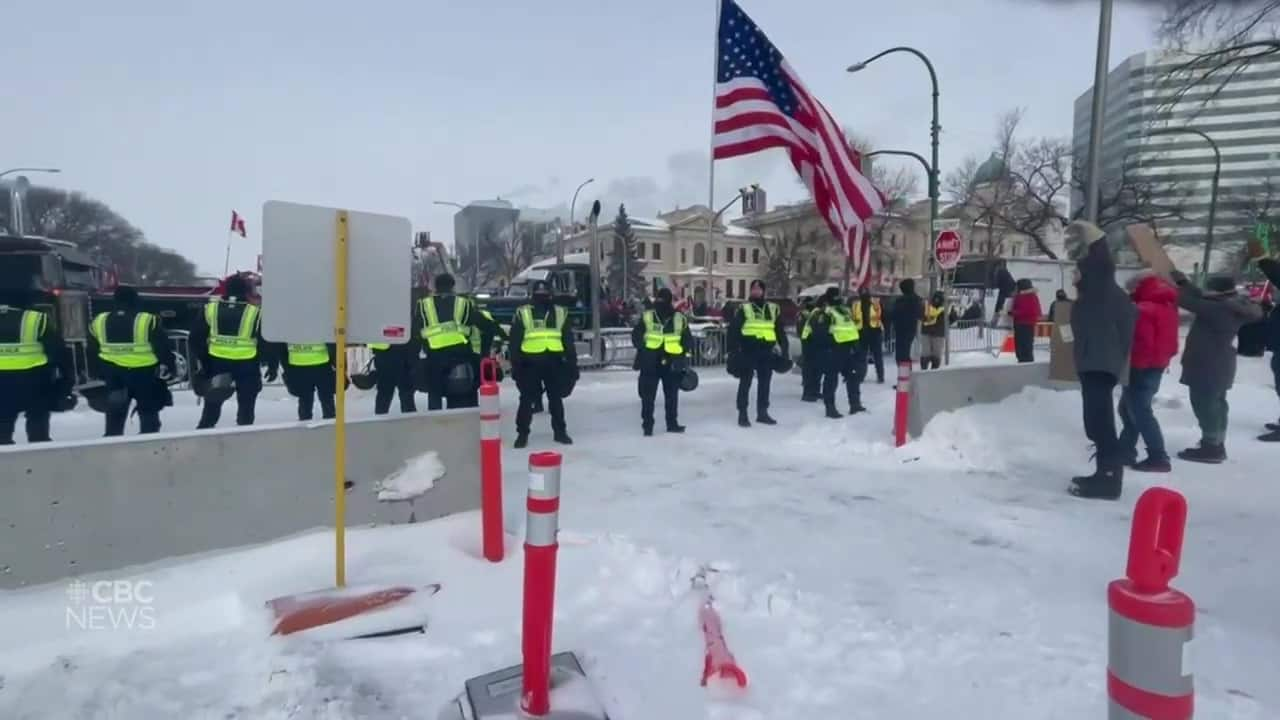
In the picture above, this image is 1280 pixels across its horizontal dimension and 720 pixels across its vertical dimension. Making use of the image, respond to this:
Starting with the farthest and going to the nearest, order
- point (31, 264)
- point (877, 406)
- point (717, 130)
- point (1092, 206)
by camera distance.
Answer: point (31, 264), point (877, 406), point (1092, 206), point (717, 130)

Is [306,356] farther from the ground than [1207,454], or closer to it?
farther from the ground

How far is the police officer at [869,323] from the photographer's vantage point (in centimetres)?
1231

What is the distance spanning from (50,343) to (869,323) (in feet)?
36.6

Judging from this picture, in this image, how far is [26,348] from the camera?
617 cm

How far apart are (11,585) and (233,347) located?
11.8 feet

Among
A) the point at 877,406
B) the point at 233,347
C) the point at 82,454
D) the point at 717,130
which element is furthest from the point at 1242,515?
the point at 233,347

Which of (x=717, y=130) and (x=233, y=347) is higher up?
(x=717, y=130)

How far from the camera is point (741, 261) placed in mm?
87500

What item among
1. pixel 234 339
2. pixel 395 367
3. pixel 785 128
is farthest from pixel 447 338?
pixel 785 128

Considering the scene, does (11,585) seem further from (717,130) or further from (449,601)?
Result: (717,130)

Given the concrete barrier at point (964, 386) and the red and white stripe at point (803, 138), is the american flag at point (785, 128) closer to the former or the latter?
the red and white stripe at point (803, 138)

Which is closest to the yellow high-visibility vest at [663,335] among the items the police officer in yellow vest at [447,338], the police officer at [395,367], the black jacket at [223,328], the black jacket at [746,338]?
the black jacket at [746,338]

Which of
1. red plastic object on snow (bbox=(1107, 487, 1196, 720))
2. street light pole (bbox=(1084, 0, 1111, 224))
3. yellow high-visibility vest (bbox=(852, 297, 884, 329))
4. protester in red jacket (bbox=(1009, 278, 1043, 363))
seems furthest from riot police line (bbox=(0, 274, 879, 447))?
red plastic object on snow (bbox=(1107, 487, 1196, 720))

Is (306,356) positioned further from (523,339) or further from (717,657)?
(717,657)
